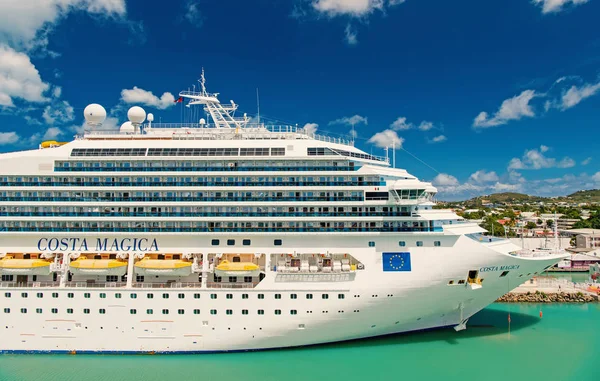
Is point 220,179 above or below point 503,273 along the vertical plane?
above

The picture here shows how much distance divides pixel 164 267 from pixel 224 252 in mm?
2494

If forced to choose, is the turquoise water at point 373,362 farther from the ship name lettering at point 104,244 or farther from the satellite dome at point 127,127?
the satellite dome at point 127,127

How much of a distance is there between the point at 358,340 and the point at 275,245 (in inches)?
230

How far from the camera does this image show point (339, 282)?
615 inches

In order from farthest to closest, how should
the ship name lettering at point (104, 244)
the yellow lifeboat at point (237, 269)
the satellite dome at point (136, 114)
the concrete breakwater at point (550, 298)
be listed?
the concrete breakwater at point (550, 298)
the satellite dome at point (136, 114)
the ship name lettering at point (104, 244)
the yellow lifeboat at point (237, 269)

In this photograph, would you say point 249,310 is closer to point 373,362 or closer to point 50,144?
point 373,362

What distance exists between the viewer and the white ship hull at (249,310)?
51.0ft

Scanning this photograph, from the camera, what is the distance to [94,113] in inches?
745

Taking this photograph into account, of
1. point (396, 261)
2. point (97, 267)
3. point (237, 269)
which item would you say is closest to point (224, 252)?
point (237, 269)

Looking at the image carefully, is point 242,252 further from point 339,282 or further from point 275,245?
point 339,282

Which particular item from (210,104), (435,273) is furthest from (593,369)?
(210,104)

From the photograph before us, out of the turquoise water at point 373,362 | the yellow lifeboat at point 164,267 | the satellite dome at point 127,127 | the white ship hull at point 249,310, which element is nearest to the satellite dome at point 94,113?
the satellite dome at point 127,127

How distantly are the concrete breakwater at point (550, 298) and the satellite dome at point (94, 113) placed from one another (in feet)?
87.7

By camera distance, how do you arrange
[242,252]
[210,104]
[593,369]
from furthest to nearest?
1. [210,104]
2. [242,252]
3. [593,369]
